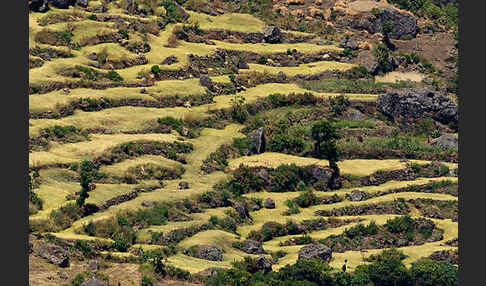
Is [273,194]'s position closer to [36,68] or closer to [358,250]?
[358,250]

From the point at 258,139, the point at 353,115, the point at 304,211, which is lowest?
the point at 304,211

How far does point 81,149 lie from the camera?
101m

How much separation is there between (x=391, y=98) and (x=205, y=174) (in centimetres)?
3182

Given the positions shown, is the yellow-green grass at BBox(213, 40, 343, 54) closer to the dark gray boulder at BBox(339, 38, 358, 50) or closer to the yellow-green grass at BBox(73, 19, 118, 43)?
the dark gray boulder at BBox(339, 38, 358, 50)

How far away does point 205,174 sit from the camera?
348ft

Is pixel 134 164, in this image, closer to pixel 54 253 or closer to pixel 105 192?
pixel 105 192

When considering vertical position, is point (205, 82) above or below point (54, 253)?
above

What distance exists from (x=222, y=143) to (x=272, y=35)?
3561cm

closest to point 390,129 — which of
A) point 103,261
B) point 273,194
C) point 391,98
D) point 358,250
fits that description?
point 391,98

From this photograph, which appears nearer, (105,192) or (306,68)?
(105,192)

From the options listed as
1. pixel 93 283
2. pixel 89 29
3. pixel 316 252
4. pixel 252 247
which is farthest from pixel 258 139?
pixel 93 283

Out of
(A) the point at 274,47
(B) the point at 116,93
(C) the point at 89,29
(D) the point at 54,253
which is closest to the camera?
(D) the point at 54,253

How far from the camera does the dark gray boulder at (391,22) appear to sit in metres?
152

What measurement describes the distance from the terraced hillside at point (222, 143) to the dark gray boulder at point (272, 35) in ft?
0.68
